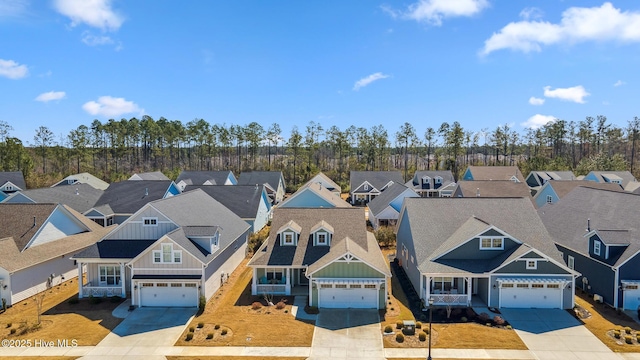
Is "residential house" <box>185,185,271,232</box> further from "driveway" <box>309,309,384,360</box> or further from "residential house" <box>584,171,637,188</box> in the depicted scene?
"residential house" <box>584,171,637,188</box>

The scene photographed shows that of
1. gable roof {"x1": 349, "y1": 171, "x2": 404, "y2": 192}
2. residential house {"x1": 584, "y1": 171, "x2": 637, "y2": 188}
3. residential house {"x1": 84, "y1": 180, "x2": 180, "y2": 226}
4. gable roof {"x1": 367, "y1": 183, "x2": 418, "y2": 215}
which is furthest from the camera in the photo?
gable roof {"x1": 349, "y1": 171, "x2": 404, "y2": 192}

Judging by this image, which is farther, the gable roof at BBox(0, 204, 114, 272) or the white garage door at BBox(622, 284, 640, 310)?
the gable roof at BBox(0, 204, 114, 272)

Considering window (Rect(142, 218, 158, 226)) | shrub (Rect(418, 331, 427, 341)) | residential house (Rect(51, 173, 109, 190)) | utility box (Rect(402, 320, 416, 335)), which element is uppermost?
residential house (Rect(51, 173, 109, 190))

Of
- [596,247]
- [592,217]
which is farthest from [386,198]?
[596,247]

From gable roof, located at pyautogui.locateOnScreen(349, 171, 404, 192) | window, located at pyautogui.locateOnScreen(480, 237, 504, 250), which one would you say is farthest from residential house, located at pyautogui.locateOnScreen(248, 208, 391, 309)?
gable roof, located at pyautogui.locateOnScreen(349, 171, 404, 192)

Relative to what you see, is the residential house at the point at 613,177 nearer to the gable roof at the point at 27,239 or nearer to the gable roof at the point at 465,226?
the gable roof at the point at 465,226

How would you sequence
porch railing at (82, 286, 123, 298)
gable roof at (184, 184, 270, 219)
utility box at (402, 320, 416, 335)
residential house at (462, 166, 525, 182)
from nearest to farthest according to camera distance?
1. utility box at (402, 320, 416, 335)
2. porch railing at (82, 286, 123, 298)
3. gable roof at (184, 184, 270, 219)
4. residential house at (462, 166, 525, 182)

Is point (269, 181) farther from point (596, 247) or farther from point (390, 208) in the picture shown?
point (596, 247)
